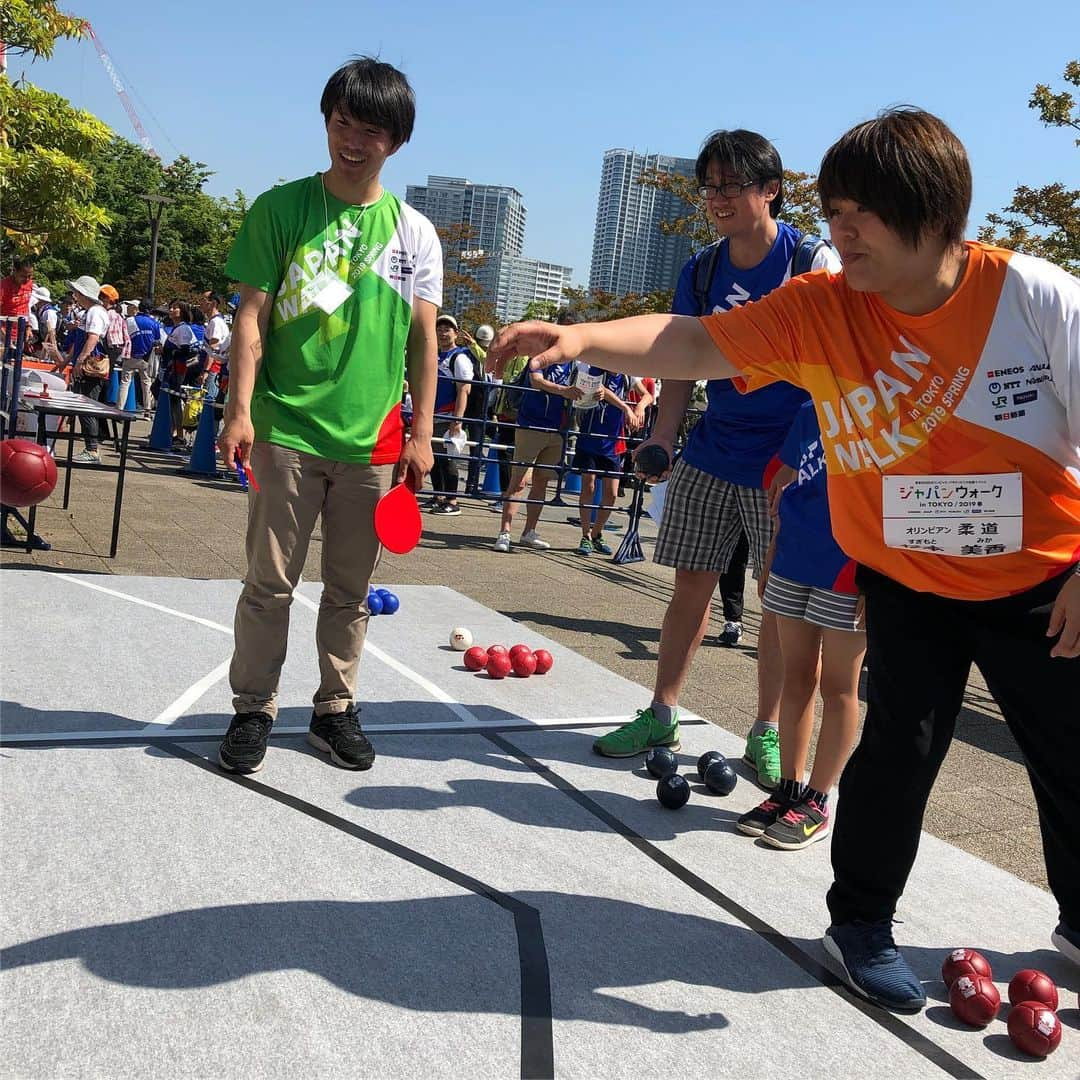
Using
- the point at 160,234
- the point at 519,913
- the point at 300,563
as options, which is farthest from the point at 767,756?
the point at 160,234

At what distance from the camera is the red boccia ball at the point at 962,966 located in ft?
8.61

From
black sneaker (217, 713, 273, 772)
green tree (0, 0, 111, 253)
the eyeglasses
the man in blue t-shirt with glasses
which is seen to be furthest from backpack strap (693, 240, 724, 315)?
green tree (0, 0, 111, 253)

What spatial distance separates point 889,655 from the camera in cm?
263

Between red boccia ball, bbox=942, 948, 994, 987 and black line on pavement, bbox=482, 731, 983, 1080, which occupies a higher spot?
red boccia ball, bbox=942, 948, 994, 987

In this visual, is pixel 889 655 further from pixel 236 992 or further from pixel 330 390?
pixel 330 390

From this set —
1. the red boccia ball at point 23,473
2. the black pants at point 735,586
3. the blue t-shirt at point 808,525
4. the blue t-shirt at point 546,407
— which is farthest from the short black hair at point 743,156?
the blue t-shirt at point 546,407

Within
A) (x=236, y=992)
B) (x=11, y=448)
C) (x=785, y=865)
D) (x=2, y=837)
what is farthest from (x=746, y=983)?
(x=11, y=448)

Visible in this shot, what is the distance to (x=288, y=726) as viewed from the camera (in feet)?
13.4

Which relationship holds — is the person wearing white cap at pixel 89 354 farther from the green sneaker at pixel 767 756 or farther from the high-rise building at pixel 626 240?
the high-rise building at pixel 626 240

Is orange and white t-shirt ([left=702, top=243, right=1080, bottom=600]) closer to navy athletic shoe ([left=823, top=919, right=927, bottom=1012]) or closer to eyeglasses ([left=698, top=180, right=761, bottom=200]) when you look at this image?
Result: navy athletic shoe ([left=823, top=919, right=927, bottom=1012])

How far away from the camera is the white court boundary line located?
3660mm

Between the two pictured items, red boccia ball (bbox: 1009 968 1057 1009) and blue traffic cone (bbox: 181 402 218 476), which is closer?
red boccia ball (bbox: 1009 968 1057 1009)

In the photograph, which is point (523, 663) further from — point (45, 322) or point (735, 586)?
point (45, 322)

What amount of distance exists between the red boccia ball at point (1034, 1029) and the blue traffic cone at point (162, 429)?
13.1 meters
